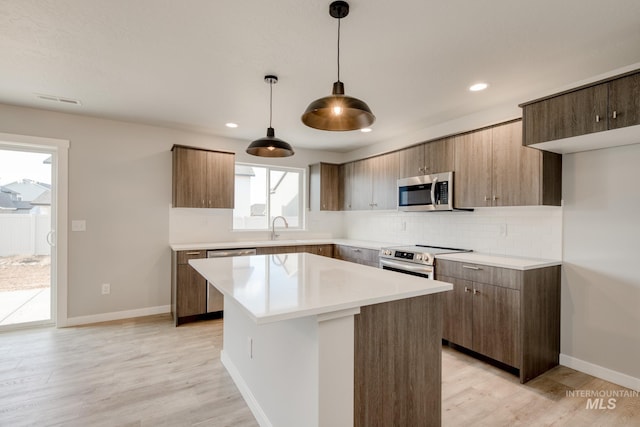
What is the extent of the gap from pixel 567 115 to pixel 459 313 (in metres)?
1.88

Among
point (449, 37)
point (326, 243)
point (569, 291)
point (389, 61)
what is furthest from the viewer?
point (326, 243)

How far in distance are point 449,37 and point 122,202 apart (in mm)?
3991

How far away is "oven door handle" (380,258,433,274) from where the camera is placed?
3.26 m

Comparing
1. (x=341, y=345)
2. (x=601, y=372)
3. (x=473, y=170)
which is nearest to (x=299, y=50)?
(x=341, y=345)

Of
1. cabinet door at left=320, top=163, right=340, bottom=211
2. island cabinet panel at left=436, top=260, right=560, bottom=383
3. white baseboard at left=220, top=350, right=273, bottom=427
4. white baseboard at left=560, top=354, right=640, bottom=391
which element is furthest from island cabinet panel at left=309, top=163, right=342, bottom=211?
white baseboard at left=560, top=354, right=640, bottom=391

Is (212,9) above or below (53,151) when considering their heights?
above

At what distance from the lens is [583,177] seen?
8.97 feet

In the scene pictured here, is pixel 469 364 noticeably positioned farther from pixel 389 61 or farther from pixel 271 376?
pixel 389 61

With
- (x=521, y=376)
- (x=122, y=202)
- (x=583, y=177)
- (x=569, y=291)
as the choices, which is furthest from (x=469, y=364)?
(x=122, y=202)

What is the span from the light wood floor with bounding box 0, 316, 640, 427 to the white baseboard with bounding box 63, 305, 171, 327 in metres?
0.40

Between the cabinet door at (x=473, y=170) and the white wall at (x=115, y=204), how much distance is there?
3494 millimetres

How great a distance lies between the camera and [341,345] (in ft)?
4.80

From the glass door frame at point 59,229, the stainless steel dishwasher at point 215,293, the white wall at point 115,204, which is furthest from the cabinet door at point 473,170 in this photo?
the glass door frame at point 59,229

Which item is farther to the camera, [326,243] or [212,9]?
[326,243]
